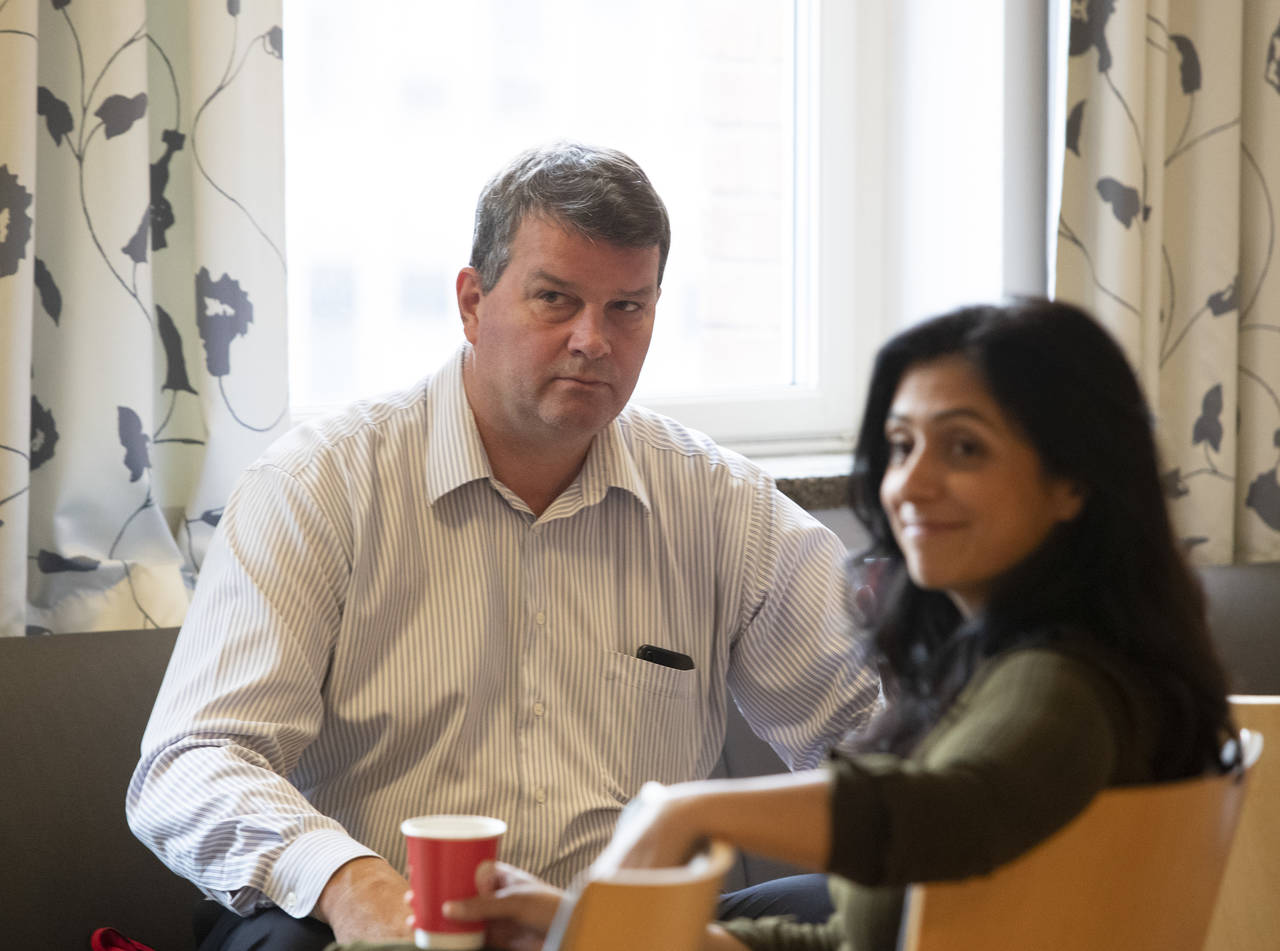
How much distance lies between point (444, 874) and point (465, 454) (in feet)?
2.37

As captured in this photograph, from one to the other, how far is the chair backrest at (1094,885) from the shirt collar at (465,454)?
2.84 feet

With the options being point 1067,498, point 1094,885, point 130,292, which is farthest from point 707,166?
point 1094,885

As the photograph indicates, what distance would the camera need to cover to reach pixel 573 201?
1.49 m

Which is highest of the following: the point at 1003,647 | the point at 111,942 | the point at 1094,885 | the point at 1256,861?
the point at 1003,647

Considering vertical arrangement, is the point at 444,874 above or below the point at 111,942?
above

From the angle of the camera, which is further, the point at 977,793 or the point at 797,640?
the point at 797,640

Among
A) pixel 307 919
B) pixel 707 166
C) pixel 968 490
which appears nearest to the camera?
pixel 968 490

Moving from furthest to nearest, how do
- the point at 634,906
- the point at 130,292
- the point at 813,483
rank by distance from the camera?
the point at 813,483 < the point at 130,292 < the point at 634,906

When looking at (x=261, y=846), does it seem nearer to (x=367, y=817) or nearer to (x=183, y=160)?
(x=367, y=817)

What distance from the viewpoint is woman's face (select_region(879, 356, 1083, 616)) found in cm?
80

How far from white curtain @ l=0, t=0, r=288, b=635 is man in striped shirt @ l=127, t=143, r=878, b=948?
31 centimetres

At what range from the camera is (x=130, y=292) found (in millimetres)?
1741

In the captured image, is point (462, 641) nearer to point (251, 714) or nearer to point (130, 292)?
point (251, 714)

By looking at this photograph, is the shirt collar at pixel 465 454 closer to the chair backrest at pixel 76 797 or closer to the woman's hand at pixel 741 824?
the chair backrest at pixel 76 797
